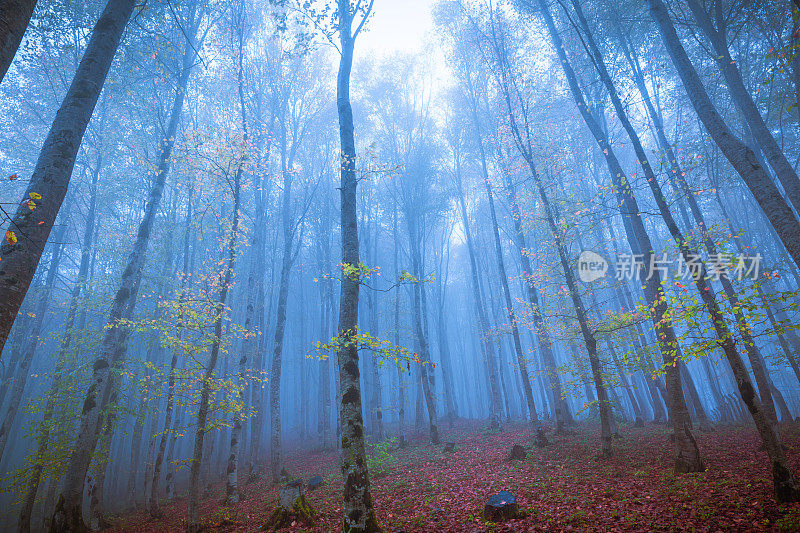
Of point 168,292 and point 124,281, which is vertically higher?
point 168,292

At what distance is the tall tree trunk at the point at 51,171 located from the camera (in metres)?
3.89

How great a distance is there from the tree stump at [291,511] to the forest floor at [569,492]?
339 millimetres

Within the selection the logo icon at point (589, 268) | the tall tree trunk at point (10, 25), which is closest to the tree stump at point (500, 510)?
the tall tree trunk at point (10, 25)

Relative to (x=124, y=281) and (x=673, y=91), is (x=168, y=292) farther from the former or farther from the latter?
(x=673, y=91)

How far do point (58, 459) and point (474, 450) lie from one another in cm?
1463

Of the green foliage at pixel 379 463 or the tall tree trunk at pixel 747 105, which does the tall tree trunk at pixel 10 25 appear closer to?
the tall tree trunk at pixel 747 105

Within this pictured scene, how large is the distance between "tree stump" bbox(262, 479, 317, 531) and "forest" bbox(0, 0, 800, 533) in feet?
0.17

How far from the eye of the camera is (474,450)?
50.0ft

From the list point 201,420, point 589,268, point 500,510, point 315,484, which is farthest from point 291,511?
point 589,268

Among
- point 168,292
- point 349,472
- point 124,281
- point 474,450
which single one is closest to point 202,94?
point 168,292

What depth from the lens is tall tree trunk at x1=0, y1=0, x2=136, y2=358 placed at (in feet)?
12.8

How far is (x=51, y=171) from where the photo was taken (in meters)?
4.57

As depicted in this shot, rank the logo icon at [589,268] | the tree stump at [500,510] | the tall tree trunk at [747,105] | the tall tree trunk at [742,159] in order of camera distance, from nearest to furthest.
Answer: the tall tree trunk at [742,159] < the tree stump at [500,510] < the tall tree trunk at [747,105] < the logo icon at [589,268]

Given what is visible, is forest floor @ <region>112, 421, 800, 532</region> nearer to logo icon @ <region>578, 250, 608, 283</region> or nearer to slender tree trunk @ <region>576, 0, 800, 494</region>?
slender tree trunk @ <region>576, 0, 800, 494</region>
